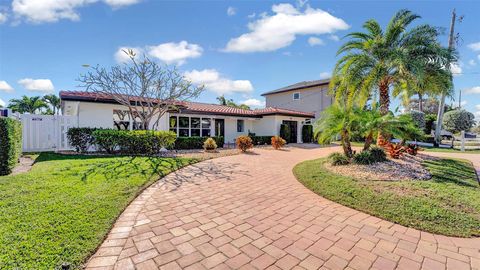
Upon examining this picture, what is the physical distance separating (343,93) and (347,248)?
10846 mm

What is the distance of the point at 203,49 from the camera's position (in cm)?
1555

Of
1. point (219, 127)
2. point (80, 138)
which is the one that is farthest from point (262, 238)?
point (219, 127)

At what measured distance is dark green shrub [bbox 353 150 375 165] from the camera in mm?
8906

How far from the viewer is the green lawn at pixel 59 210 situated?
289 centimetres

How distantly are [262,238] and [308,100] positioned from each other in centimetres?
2768

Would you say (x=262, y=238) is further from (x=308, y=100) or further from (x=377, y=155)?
(x=308, y=100)

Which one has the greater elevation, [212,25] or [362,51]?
[212,25]

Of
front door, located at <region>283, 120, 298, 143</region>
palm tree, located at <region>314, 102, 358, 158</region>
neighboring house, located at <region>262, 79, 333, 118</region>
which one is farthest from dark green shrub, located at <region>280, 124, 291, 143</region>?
palm tree, located at <region>314, 102, 358, 158</region>

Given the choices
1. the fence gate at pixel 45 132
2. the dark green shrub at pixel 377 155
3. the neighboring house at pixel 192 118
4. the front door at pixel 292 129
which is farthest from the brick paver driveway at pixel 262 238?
the front door at pixel 292 129

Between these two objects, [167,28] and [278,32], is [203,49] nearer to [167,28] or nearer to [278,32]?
[167,28]

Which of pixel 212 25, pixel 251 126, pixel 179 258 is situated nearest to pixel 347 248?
pixel 179 258

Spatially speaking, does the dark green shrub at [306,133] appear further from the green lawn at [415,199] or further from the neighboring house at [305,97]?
the green lawn at [415,199]

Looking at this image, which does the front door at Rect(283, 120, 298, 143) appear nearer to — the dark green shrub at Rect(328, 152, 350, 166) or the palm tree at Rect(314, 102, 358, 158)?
the palm tree at Rect(314, 102, 358, 158)

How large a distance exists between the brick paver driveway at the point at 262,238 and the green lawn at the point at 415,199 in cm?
34
